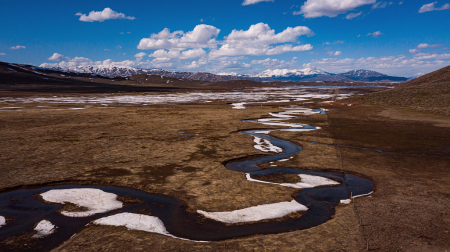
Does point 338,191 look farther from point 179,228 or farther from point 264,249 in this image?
point 179,228

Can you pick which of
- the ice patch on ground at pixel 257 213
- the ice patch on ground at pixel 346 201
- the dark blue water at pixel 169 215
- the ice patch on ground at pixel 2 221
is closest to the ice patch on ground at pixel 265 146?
the dark blue water at pixel 169 215

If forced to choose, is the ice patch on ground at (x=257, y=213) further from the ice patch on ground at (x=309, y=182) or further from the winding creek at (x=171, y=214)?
the ice patch on ground at (x=309, y=182)

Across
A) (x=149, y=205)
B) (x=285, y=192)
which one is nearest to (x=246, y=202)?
(x=285, y=192)

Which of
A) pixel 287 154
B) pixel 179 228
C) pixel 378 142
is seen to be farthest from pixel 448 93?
pixel 179 228

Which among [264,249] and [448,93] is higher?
[448,93]

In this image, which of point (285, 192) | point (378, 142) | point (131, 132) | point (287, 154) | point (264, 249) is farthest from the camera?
point (131, 132)

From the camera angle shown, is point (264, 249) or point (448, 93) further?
point (448, 93)

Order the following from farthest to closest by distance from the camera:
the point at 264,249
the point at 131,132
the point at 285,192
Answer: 1. the point at 131,132
2. the point at 285,192
3. the point at 264,249

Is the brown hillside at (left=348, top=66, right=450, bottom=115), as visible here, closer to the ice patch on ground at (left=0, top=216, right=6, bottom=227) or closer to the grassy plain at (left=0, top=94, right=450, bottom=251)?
the grassy plain at (left=0, top=94, right=450, bottom=251)

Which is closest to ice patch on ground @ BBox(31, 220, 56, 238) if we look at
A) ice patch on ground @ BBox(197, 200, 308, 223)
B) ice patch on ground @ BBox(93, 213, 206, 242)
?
ice patch on ground @ BBox(93, 213, 206, 242)
